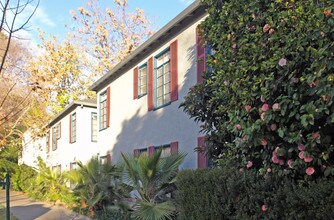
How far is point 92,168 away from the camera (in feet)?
41.6

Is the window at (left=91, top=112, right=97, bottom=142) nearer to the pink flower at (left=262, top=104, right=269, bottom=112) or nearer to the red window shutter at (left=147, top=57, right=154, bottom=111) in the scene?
the red window shutter at (left=147, top=57, right=154, bottom=111)

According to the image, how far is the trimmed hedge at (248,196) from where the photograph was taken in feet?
12.7

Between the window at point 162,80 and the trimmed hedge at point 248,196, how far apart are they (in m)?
5.99

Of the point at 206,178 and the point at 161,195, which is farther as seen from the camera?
the point at 161,195

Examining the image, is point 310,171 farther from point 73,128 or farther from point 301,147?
point 73,128

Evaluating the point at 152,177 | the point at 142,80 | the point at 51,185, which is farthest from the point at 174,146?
the point at 51,185

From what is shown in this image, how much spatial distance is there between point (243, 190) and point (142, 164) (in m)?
4.46

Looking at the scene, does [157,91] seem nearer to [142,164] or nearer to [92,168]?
[92,168]

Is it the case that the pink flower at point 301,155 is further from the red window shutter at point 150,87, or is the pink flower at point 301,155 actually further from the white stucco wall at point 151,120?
the red window shutter at point 150,87

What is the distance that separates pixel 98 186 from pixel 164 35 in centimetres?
531

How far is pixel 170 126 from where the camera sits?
11.9 metres

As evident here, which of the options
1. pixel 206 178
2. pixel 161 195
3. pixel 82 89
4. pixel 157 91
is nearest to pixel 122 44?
pixel 82 89

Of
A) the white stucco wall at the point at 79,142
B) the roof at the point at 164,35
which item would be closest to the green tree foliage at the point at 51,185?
the white stucco wall at the point at 79,142

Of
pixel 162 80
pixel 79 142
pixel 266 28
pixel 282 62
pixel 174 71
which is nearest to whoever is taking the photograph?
pixel 282 62
